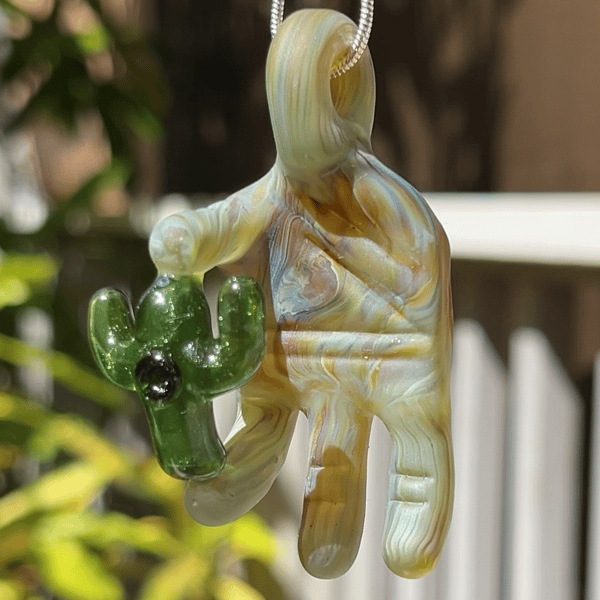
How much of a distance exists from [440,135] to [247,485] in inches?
26.9

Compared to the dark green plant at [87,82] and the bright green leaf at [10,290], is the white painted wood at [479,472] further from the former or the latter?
the dark green plant at [87,82]

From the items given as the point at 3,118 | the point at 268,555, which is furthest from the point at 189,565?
the point at 3,118

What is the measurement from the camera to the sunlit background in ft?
2.15

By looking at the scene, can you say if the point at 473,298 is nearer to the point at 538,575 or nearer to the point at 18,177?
the point at 538,575

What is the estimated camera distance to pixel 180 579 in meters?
0.83

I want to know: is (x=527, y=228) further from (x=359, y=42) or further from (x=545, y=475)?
(x=359, y=42)

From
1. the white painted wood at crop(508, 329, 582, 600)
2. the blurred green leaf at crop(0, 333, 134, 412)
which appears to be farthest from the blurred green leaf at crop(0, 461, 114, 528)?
the white painted wood at crop(508, 329, 582, 600)

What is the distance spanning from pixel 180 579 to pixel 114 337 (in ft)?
1.90

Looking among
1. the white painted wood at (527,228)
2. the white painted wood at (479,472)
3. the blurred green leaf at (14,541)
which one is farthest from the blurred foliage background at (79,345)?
the white painted wood at (527,228)

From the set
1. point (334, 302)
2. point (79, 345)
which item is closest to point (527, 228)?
point (334, 302)

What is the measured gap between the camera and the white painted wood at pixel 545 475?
2.13 feet

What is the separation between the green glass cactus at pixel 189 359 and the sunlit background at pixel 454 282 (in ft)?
1.04

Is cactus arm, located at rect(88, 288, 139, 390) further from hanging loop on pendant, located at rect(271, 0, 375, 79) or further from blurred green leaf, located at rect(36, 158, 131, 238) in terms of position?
blurred green leaf, located at rect(36, 158, 131, 238)

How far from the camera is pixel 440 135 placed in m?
0.95
